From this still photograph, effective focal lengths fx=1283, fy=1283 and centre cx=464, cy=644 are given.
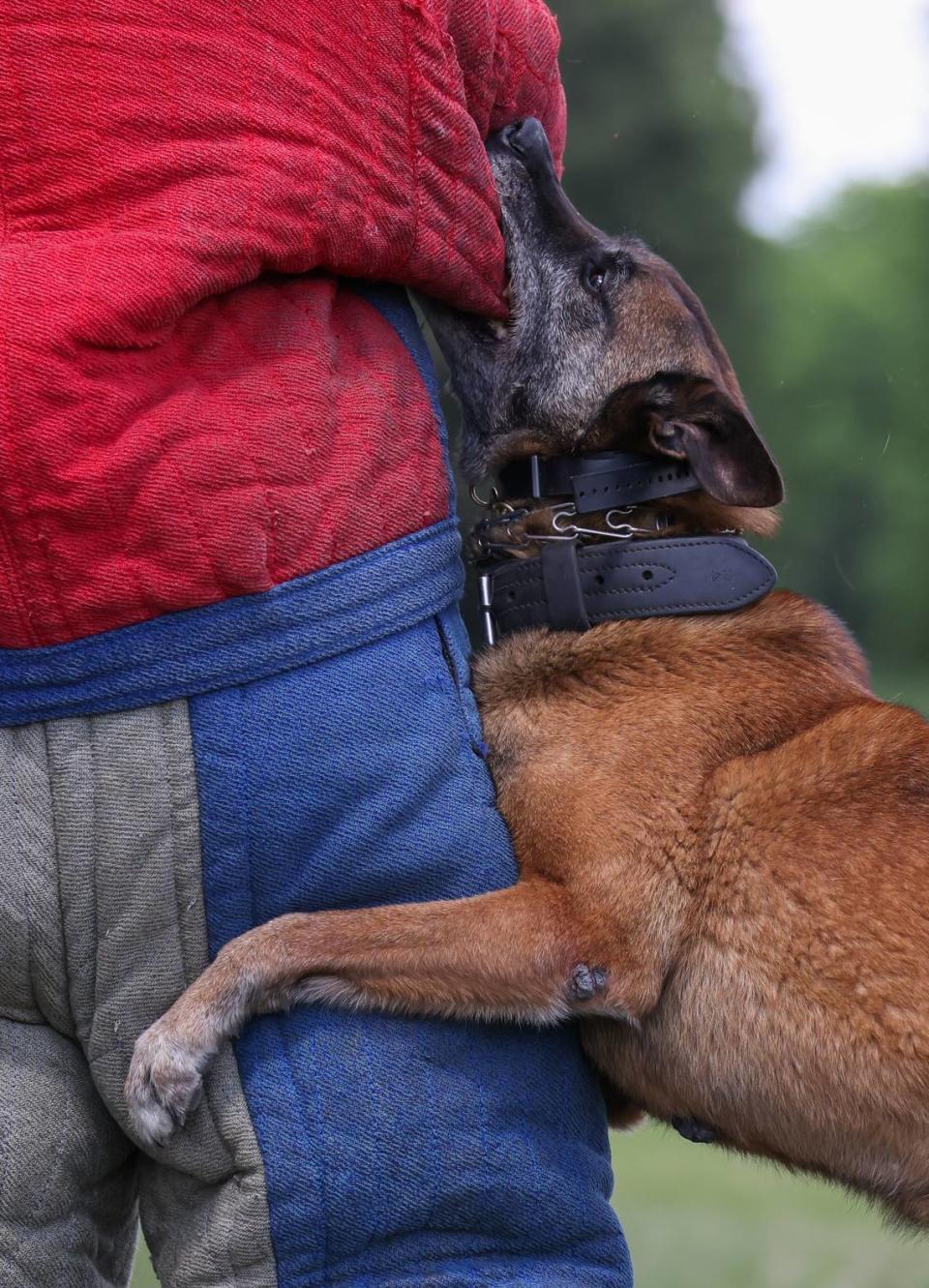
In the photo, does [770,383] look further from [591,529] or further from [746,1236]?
[591,529]

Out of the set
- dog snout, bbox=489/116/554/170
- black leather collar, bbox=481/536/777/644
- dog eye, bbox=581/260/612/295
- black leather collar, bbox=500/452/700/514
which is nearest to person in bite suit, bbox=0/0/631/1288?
black leather collar, bbox=481/536/777/644

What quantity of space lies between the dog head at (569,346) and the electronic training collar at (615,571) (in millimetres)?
160

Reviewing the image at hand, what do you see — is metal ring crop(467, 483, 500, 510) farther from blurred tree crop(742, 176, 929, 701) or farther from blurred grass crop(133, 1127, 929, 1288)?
blurred tree crop(742, 176, 929, 701)

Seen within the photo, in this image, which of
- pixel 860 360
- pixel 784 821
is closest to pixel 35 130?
pixel 784 821

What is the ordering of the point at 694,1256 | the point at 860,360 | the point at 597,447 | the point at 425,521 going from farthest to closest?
the point at 860,360 → the point at 694,1256 → the point at 597,447 → the point at 425,521

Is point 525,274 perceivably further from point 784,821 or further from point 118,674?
point 118,674

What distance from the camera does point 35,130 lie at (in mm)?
1552

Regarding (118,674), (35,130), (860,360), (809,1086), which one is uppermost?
(35,130)

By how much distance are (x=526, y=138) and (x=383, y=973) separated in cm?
163

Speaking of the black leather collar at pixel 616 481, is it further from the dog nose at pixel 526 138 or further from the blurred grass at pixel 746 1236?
the blurred grass at pixel 746 1236

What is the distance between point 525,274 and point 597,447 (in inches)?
16.1

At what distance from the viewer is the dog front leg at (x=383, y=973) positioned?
67.3 inches

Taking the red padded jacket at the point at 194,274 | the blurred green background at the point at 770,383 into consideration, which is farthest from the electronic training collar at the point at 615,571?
the red padded jacket at the point at 194,274

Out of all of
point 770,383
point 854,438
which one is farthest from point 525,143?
→ point 854,438
